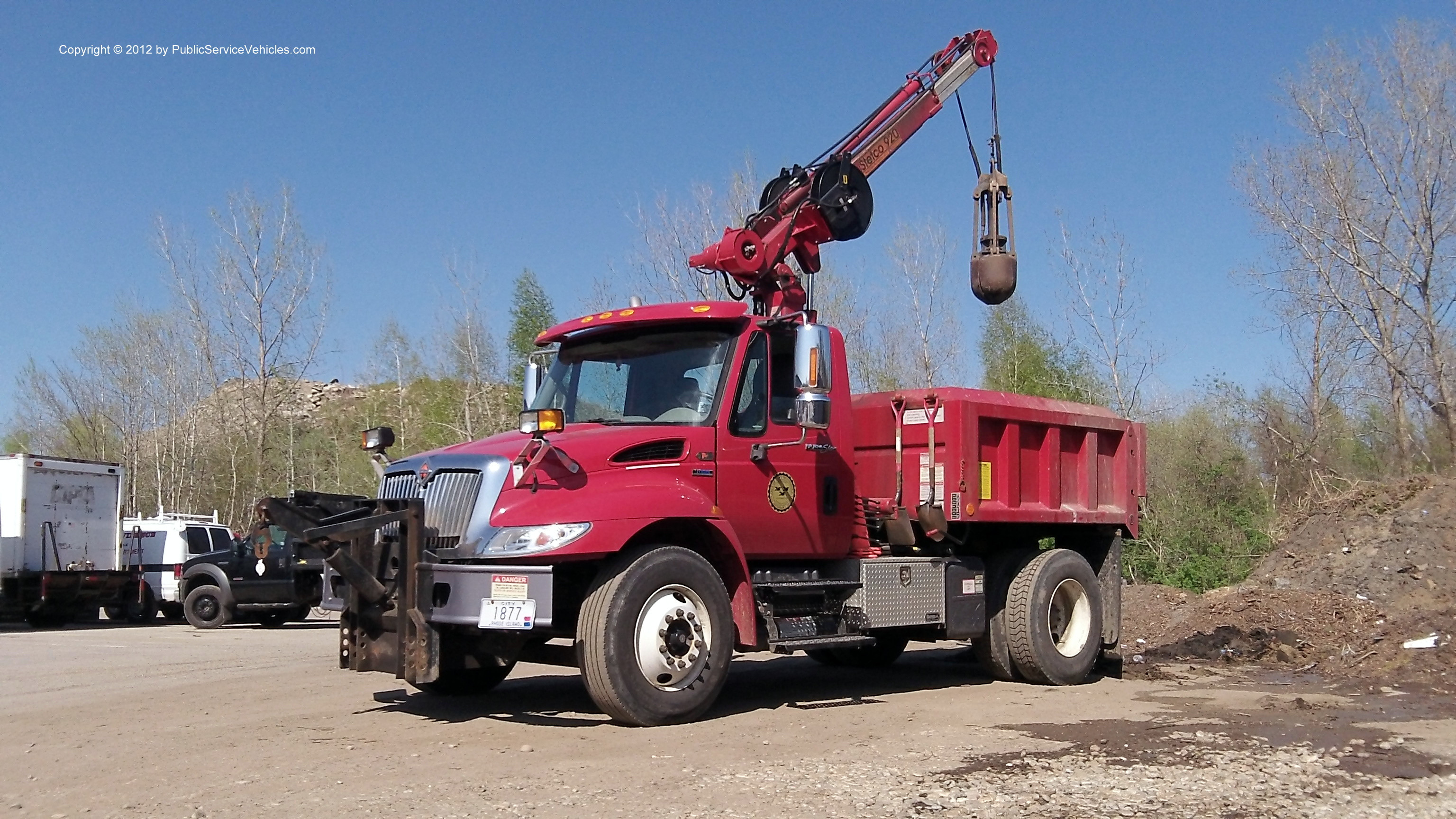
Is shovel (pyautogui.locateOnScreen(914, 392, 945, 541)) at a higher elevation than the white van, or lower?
higher

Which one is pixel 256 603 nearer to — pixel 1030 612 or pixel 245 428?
pixel 1030 612

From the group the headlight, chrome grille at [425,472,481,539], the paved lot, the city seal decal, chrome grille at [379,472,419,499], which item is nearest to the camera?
the paved lot

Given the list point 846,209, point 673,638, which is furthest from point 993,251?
point 673,638

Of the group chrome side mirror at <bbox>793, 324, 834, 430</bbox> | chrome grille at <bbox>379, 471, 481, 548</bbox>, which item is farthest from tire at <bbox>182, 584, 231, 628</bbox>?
chrome side mirror at <bbox>793, 324, 834, 430</bbox>

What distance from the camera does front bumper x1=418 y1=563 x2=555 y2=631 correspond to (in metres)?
7.85

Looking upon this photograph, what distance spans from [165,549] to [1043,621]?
18630 millimetres

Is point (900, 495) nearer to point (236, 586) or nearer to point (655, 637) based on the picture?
point (655, 637)

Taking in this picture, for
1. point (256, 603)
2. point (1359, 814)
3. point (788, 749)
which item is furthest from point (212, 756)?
point (256, 603)

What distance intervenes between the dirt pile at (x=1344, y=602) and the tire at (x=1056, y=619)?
87.9 inches

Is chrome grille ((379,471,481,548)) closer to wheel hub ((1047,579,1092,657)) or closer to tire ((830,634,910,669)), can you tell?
tire ((830,634,910,669))

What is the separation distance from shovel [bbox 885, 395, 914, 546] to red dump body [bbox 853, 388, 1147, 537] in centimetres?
3

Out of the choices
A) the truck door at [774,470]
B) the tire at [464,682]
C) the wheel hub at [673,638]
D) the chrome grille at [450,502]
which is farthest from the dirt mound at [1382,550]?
the chrome grille at [450,502]

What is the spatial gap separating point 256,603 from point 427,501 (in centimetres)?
1435

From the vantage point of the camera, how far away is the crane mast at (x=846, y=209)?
10.8 meters
